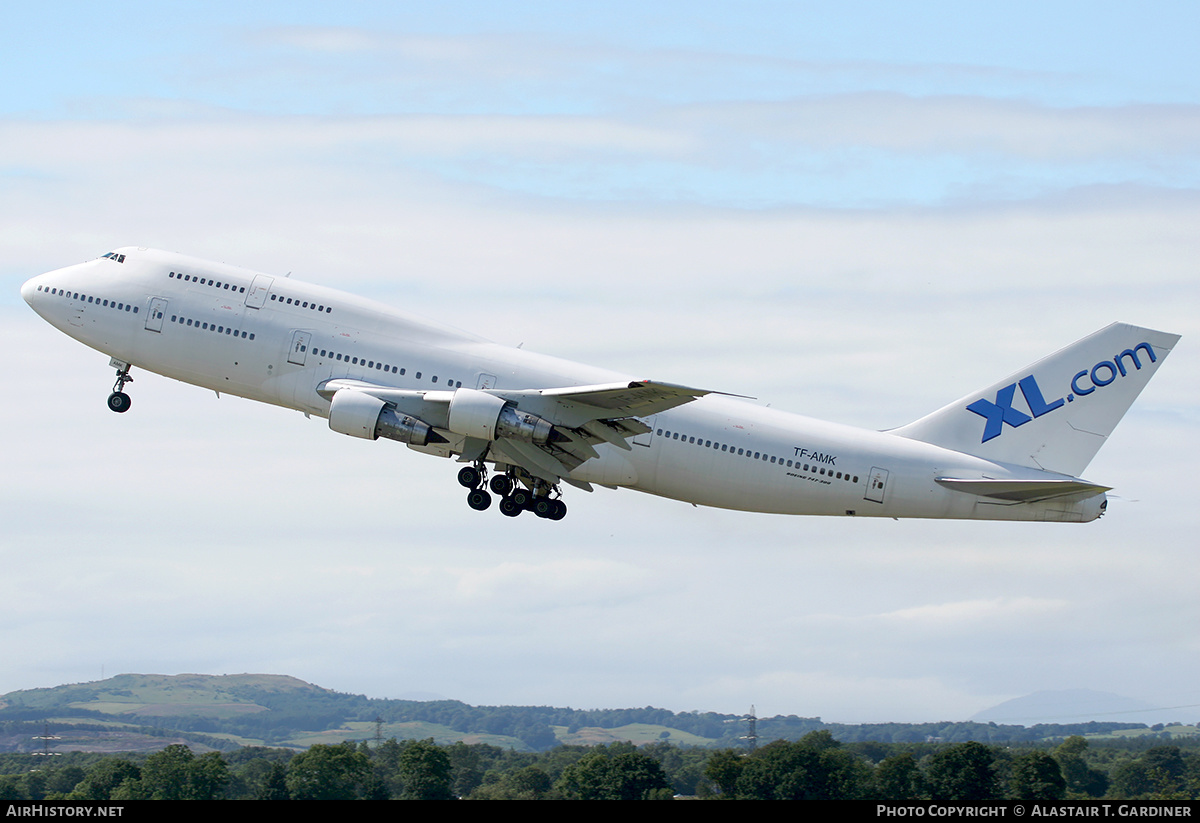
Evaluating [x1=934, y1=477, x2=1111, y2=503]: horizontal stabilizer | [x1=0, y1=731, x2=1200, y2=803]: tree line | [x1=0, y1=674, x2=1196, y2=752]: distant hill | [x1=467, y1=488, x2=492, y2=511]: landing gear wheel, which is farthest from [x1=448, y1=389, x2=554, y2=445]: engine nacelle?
[x1=0, y1=674, x2=1196, y2=752]: distant hill

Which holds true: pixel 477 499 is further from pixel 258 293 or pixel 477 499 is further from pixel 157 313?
pixel 157 313

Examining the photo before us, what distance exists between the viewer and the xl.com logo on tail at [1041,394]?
45531mm

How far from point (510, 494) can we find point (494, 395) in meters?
5.16

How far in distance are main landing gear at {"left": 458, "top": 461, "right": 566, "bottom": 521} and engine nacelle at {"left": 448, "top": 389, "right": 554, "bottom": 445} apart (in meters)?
3.66

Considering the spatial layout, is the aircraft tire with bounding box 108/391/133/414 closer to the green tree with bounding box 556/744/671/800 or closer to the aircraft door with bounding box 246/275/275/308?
the aircraft door with bounding box 246/275/275/308

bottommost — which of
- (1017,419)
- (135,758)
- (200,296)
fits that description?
(135,758)

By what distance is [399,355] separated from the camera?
43.4 meters

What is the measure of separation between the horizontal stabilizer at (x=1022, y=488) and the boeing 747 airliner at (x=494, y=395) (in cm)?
5

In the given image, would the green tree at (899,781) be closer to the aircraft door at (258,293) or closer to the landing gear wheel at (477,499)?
the landing gear wheel at (477,499)

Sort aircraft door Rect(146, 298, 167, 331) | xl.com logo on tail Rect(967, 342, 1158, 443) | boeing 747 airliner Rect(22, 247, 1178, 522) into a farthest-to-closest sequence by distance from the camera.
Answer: xl.com logo on tail Rect(967, 342, 1158, 443) → aircraft door Rect(146, 298, 167, 331) → boeing 747 airliner Rect(22, 247, 1178, 522)

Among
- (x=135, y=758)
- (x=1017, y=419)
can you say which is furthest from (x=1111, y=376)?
(x=135, y=758)

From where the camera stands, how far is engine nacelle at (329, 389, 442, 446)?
137 feet

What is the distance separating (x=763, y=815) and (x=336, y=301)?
21838 millimetres

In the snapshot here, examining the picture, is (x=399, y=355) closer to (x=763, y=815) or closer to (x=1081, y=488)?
(x=763, y=815)
